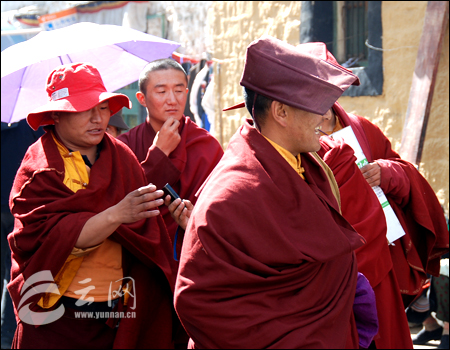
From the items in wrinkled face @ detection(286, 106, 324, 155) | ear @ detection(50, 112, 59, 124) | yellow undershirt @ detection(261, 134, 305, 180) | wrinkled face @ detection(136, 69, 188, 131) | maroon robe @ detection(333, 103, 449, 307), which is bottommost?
maroon robe @ detection(333, 103, 449, 307)

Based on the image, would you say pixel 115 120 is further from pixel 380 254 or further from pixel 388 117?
pixel 388 117

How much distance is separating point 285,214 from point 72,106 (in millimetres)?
1272

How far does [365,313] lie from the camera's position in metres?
2.07

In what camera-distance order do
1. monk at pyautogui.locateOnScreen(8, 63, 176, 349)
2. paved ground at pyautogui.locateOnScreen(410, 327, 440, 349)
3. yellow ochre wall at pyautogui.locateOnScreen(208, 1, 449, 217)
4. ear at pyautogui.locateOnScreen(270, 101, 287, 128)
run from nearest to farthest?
ear at pyautogui.locateOnScreen(270, 101, 287, 128)
monk at pyautogui.locateOnScreen(8, 63, 176, 349)
paved ground at pyautogui.locateOnScreen(410, 327, 440, 349)
yellow ochre wall at pyautogui.locateOnScreen(208, 1, 449, 217)

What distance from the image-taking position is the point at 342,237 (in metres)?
1.84

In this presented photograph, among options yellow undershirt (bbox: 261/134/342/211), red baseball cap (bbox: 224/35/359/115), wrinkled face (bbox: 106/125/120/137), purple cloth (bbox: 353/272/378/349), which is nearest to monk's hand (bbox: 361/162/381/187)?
yellow undershirt (bbox: 261/134/342/211)

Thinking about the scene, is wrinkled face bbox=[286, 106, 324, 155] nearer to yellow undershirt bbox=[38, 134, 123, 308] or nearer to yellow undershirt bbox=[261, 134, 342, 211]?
yellow undershirt bbox=[261, 134, 342, 211]

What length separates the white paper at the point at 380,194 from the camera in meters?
2.82

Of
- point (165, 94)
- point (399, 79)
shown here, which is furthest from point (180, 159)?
point (399, 79)

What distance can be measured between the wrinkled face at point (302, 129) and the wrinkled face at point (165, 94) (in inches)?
55.3

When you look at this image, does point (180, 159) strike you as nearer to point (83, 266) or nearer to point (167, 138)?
point (167, 138)

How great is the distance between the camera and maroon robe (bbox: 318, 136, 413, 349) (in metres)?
2.54

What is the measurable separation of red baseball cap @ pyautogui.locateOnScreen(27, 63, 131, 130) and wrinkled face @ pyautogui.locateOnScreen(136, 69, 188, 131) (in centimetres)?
53

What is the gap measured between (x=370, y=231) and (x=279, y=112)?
986mm
